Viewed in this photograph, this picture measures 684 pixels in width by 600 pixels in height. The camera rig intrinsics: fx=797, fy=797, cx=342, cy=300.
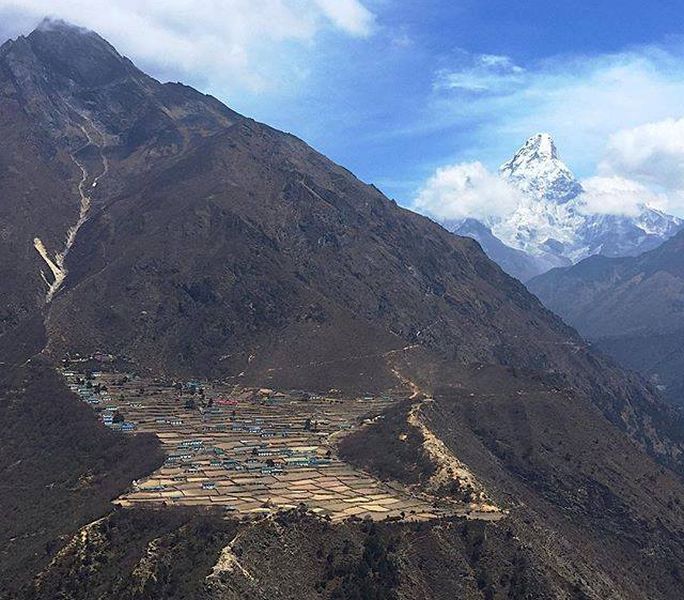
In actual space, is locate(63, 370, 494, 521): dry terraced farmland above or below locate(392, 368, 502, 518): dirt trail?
below

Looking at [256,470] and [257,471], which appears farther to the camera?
[256,470]

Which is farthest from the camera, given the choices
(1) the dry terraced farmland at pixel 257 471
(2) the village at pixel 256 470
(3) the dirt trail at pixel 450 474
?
(3) the dirt trail at pixel 450 474

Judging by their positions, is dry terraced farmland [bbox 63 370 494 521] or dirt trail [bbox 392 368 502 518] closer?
dry terraced farmland [bbox 63 370 494 521]

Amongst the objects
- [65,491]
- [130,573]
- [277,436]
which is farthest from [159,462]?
[130,573]

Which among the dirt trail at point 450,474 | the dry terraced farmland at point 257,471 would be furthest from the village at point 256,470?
the dirt trail at point 450,474

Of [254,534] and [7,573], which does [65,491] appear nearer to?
[7,573]

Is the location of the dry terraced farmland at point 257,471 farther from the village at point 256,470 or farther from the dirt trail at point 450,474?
the dirt trail at point 450,474

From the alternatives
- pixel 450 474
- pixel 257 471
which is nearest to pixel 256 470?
pixel 257 471

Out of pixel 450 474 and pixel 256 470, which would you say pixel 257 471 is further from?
pixel 450 474

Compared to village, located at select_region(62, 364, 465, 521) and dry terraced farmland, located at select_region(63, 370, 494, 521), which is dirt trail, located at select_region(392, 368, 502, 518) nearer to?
dry terraced farmland, located at select_region(63, 370, 494, 521)

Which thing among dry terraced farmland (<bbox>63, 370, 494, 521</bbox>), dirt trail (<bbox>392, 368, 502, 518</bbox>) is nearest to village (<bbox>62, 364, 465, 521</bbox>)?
dry terraced farmland (<bbox>63, 370, 494, 521</bbox>)

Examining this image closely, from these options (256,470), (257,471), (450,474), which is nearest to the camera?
(450,474)

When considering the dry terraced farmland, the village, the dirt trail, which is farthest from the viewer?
the dirt trail
